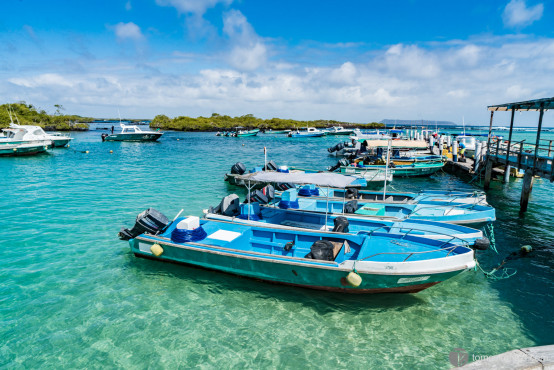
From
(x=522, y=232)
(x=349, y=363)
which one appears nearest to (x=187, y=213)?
(x=349, y=363)

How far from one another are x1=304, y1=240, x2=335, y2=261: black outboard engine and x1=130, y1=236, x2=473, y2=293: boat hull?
0.47 m

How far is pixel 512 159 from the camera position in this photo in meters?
20.0

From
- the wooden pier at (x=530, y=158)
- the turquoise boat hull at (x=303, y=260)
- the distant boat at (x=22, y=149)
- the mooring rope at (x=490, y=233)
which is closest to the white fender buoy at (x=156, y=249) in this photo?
the turquoise boat hull at (x=303, y=260)

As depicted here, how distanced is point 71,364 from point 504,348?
10.0 metres

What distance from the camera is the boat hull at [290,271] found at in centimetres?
834

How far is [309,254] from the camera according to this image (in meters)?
9.27

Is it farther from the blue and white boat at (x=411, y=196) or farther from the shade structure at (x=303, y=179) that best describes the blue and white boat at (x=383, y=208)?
the blue and white boat at (x=411, y=196)

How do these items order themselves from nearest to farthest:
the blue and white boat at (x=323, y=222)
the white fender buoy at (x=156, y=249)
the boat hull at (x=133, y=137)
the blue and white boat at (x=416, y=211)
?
1. the white fender buoy at (x=156, y=249)
2. the blue and white boat at (x=323, y=222)
3. the blue and white boat at (x=416, y=211)
4. the boat hull at (x=133, y=137)

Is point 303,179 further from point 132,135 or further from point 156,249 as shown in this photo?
point 132,135

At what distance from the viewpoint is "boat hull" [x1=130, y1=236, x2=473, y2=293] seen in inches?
328

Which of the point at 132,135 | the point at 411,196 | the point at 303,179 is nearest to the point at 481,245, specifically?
the point at 303,179

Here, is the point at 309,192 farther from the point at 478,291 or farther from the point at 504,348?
the point at 504,348

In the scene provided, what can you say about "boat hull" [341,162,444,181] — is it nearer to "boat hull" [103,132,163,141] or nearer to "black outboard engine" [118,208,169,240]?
"black outboard engine" [118,208,169,240]

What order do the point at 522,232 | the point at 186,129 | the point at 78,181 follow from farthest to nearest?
1. the point at 186,129
2. the point at 78,181
3. the point at 522,232
